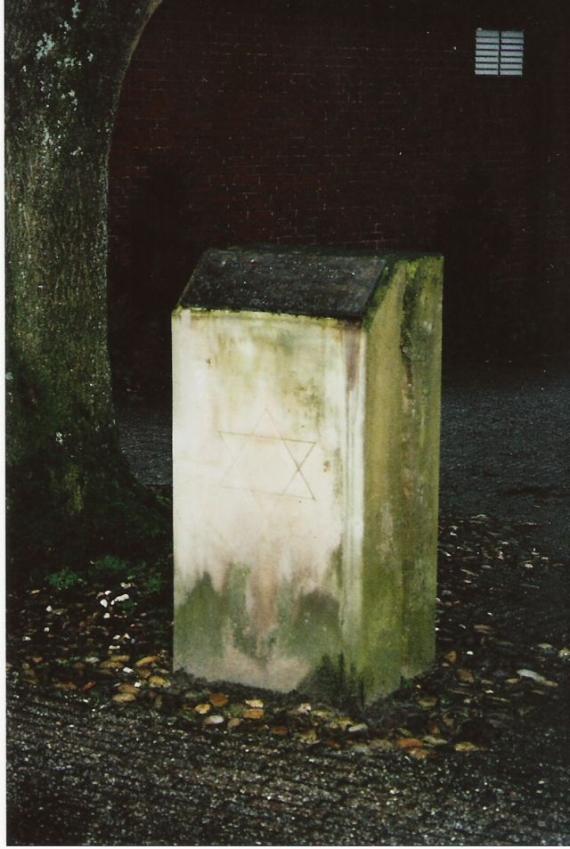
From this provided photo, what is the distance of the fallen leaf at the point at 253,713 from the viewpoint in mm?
5506

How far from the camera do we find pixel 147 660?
6059 mm

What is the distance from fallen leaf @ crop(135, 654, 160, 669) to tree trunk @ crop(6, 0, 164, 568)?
112 cm

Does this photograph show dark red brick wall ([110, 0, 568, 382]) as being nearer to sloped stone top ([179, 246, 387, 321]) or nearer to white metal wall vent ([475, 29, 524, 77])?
white metal wall vent ([475, 29, 524, 77])

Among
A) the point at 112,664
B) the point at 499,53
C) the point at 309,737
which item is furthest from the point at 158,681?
the point at 499,53

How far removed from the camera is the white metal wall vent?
1467 cm

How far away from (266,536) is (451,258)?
9033 millimetres

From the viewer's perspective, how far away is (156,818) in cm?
477

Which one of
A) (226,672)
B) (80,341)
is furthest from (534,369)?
(226,672)

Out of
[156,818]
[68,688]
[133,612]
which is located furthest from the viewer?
[133,612]

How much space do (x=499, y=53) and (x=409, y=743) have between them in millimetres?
10749

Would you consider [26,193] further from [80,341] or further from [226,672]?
[226,672]

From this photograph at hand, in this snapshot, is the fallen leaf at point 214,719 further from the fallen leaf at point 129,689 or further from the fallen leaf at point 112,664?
the fallen leaf at point 112,664

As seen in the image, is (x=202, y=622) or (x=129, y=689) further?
(x=129, y=689)

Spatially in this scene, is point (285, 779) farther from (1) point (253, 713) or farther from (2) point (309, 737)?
(1) point (253, 713)
